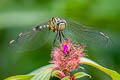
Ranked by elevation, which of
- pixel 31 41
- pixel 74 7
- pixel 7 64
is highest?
pixel 74 7

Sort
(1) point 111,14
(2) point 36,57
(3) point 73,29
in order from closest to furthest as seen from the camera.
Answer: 1. (3) point 73,29
2. (2) point 36,57
3. (1) point 111,14

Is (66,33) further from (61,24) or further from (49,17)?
(49,17)

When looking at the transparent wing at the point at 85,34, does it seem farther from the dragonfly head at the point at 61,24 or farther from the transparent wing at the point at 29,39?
the transparent wing at the point at 29,39

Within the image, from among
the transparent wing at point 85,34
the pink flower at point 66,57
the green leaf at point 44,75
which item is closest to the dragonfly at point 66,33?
the transparent wing at point 85,34

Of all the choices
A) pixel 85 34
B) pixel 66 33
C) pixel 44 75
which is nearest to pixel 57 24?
pixel 66 33

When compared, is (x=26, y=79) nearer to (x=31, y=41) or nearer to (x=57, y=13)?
(x=31, y=41)

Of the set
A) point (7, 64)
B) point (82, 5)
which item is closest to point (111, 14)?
point (82, 5)
